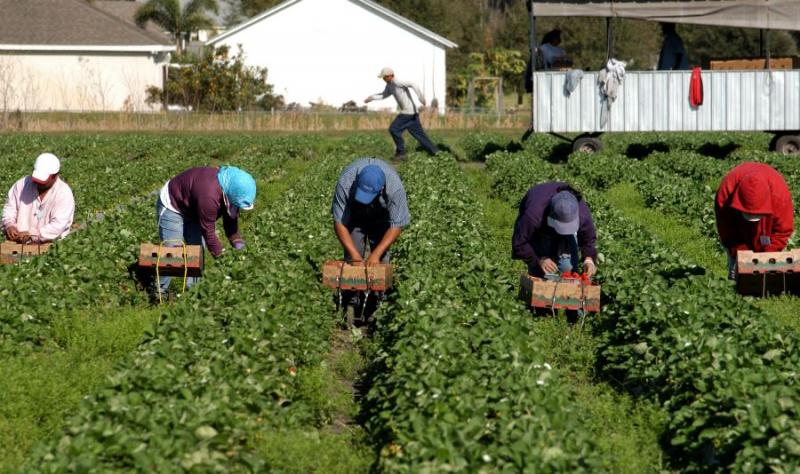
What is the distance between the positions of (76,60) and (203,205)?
43.3 metres

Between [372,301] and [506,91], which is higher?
[506,91]

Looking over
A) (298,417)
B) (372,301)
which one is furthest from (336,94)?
(298,417)

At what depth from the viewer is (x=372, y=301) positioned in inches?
418

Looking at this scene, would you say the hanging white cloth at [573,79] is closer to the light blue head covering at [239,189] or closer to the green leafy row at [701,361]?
the green leafy row at [701,361]

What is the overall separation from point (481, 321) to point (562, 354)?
1083 millimetres

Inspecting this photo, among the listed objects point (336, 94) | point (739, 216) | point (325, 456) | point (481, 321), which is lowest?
point (325, 456)

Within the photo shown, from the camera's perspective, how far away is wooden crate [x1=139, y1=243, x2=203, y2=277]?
10.4 m

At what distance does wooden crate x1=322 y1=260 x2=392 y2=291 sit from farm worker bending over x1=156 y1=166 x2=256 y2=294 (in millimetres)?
926

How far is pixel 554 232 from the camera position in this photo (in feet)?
32.7

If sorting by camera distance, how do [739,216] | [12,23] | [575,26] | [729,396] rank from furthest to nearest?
1. [575,26]
2. [12,23]
3. [739,216]
4. [729,396]

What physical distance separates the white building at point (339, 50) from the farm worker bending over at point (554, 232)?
142 feet

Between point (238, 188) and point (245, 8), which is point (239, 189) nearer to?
point (238, 188)

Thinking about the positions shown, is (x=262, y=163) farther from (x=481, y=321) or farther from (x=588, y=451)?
(x=588, y=451)

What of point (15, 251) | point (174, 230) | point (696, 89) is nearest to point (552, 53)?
point (696, 89)
